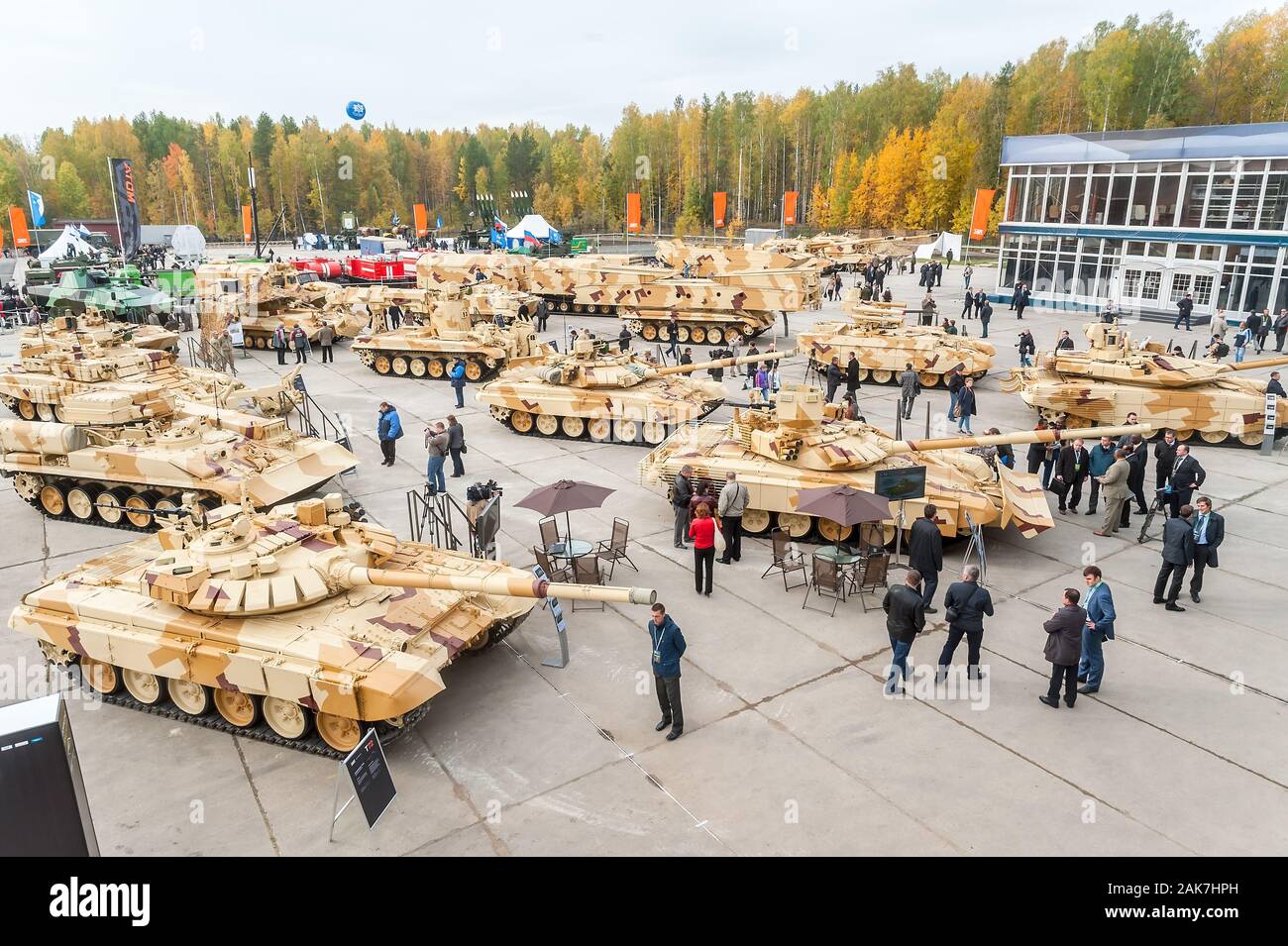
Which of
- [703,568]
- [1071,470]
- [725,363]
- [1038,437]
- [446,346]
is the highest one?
[1038,437]

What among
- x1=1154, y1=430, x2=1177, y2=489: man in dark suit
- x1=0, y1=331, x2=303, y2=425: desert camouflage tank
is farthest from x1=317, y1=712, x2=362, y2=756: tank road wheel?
x1=1154, y1=430, x2=1177, y2=489: man in dark suit

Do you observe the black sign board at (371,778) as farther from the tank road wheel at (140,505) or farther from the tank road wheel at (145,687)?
the tank road wheel at (140,505)

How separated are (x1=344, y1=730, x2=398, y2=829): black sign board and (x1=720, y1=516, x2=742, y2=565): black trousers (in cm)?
708

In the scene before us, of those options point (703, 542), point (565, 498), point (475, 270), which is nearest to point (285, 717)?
point (565, 498)

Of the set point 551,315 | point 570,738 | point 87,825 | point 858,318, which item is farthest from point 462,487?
point 551,315

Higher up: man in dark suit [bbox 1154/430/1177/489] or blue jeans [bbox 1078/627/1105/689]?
man in dark suit [bbox 1154/430/1177/489]

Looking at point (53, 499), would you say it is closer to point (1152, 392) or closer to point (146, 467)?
point (146, 467)

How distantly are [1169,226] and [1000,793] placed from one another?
37342 mm

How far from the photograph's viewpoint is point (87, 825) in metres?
6.39

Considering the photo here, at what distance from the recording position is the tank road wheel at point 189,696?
10.0 m

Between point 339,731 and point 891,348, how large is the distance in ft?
71.0

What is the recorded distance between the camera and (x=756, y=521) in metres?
A: 15.5

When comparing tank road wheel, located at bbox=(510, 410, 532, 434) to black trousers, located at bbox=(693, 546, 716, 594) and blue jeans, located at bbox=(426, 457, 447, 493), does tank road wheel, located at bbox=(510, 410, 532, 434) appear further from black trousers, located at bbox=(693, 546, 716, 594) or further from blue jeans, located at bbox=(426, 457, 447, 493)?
black trousers, located at bbox=(693, 546, 716, 594)

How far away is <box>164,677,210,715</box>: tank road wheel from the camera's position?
33.0ft
